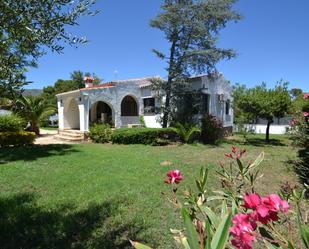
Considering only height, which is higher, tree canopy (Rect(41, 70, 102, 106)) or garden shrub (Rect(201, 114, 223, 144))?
tree canopy (Rect(41, 70, 102, 106))

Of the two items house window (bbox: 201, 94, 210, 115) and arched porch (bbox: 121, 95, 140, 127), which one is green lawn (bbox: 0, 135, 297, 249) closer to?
house window (bbox: 201, 94, 210, 115)

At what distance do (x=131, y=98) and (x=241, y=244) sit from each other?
23266mm

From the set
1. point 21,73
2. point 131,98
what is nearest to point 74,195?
point 21,73

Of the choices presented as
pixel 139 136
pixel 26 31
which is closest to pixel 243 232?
pixel 26 31

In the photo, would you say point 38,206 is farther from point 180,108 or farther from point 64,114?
point 64,114

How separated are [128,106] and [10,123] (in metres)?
10.2

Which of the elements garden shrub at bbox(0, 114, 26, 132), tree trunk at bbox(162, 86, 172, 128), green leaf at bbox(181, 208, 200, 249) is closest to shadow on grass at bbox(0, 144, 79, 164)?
garden shrub at bbox(0, 114, 26, 132)

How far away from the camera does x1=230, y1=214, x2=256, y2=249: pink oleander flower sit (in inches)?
55.4

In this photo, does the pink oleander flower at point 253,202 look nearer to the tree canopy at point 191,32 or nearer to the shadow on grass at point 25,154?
the shadow on grass at point 25,154

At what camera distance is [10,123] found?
1634 centimetres

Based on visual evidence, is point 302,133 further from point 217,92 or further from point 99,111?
point 99,111

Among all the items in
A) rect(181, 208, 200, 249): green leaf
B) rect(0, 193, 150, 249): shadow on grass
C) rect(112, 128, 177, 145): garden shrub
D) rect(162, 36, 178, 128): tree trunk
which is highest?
rect(162, 36, 178, 128): tree trunk

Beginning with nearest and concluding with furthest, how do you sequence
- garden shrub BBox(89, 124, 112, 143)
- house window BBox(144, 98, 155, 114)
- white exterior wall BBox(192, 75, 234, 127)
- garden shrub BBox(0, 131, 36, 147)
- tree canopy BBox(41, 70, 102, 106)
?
garden shrub BBox(0, 131, 36, 147) < garden shrub BBox(89, 124, 112, 143) < white exterior wall BBox(192, 75, 234, 127) < house window BBox(144, 98, 155, 114) < tree canopy BBox(41, 70, 102, 106)

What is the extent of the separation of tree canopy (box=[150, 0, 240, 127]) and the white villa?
1.72m
